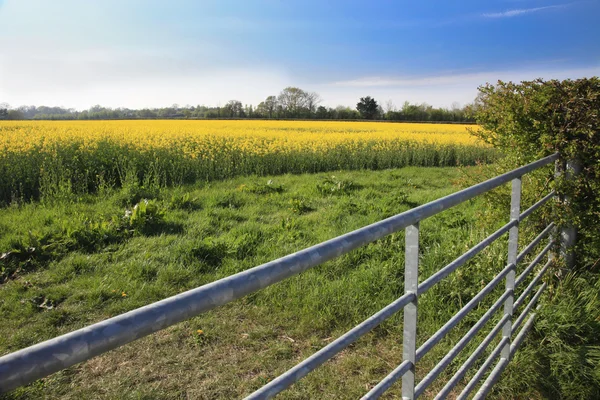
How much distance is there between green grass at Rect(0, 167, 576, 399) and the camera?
2.96 metres

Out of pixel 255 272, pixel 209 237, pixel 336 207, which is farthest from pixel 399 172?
pixel 255 272

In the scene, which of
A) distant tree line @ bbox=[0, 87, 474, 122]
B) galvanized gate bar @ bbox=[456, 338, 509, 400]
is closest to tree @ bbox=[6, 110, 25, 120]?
distant tree line @ bbox=[0, 87, 474, 122]

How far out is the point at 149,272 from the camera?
15.3ft

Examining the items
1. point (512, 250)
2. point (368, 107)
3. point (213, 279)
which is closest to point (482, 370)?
point (512, 250)

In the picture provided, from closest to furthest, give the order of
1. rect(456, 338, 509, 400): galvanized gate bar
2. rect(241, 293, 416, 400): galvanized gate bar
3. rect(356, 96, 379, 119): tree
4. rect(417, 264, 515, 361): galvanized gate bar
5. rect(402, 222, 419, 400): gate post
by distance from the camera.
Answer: rect(241, 293, 416, 400): galvanized gate bar < rect(402, 222, 419, 400): gate post < rect(417, 264, 515, 361): galvanized gate bar < rect(456, 338, 509, 400): galvanized gate bar < rect(356, 96, 379, 119): tree

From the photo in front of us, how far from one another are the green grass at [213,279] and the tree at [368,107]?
47.3m

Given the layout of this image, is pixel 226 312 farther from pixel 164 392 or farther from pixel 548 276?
pixel 548 276

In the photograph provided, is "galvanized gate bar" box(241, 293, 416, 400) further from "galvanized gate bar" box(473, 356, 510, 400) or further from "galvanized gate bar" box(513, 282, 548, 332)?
"galvanized gate bar" box(513, 282, 548, 332)

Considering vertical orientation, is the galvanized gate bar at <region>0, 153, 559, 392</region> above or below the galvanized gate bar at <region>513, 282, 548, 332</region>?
above

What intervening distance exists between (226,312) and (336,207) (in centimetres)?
384

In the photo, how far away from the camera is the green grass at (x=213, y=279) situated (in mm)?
2955

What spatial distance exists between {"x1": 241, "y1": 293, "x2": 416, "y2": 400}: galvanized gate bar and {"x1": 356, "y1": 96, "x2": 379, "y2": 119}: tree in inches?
2080

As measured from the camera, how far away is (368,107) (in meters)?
53.7

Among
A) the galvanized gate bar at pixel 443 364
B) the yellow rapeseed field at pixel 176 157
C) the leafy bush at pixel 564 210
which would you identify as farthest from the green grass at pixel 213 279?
the yellow rapeseed field at pixel 176 157
